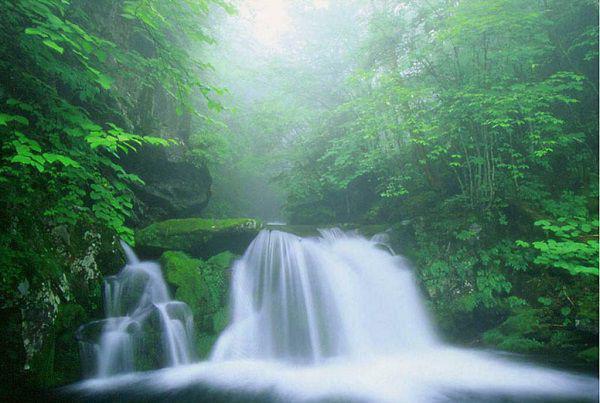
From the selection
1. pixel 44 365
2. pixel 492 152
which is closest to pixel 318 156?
pixel 492 152

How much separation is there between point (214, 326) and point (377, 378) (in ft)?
9.97

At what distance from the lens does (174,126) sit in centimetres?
980

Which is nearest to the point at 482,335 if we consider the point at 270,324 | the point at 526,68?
the point at 270,324

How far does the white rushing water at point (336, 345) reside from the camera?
4477mm

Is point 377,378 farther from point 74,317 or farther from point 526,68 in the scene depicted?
point 526,68

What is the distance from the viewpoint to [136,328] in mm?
5086

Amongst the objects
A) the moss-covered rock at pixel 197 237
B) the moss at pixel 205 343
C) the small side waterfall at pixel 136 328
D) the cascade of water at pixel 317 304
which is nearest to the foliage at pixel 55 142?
the small side waterfall at pixel 136 328

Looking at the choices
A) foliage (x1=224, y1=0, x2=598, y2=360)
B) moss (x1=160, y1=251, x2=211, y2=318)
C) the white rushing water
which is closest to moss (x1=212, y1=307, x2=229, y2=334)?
the white rushing water

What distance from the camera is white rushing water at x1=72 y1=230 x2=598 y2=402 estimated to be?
4.48m

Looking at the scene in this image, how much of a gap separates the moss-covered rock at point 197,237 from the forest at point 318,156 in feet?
0.15

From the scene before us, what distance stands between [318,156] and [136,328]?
833 centimetres

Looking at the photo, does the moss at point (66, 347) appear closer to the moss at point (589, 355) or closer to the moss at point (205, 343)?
the moss at point (205, 343)

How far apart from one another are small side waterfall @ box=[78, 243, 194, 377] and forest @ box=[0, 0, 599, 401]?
0.49 feet

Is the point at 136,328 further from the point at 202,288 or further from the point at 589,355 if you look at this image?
the point at 589,355
